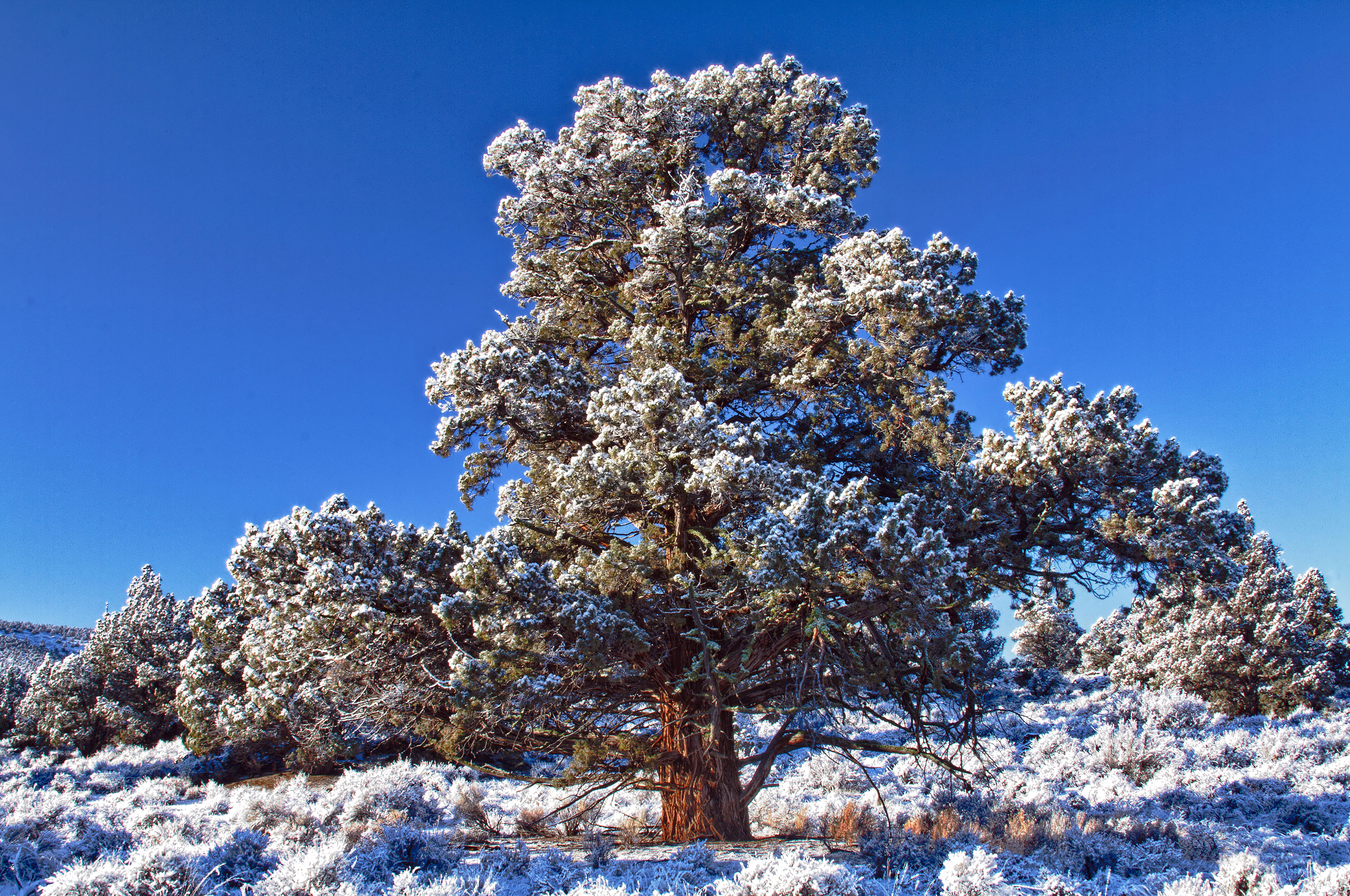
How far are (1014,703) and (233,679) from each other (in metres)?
23.9

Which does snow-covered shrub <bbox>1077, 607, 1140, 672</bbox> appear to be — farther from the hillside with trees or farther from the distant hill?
the distant hill

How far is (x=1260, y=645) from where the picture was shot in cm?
2123

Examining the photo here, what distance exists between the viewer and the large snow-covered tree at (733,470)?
23.9ft

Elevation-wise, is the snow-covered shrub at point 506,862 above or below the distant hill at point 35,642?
below

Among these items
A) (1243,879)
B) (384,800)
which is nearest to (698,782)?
(384,800)

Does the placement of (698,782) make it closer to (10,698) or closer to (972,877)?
(972,877)

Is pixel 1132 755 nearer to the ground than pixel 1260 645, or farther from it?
nearer to the ground

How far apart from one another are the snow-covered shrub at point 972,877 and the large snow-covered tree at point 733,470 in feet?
6.31

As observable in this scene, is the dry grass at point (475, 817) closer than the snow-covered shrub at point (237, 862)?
No

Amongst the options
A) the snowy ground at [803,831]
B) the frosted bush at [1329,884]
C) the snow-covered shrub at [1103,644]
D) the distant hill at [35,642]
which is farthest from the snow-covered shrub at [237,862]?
the distant hill at [35,642]

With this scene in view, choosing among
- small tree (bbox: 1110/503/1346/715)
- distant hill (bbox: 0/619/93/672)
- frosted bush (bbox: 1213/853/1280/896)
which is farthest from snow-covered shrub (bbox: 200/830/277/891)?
distant hill (bbox: 0/619/93/672)

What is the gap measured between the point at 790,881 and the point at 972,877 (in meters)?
1.52

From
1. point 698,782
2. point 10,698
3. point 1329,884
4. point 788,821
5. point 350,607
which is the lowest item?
point 788,821

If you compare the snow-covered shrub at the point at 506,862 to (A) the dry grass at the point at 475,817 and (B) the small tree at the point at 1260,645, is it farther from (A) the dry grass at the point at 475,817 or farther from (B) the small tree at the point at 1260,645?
(B) the small tree at the point at 1260,645
